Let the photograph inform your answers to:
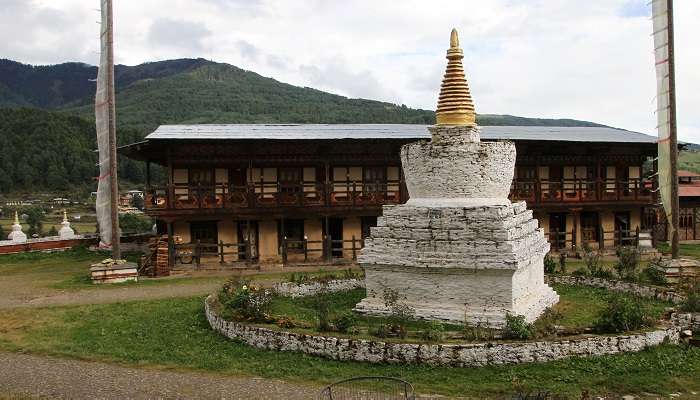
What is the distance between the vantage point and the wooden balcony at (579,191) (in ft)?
89.7

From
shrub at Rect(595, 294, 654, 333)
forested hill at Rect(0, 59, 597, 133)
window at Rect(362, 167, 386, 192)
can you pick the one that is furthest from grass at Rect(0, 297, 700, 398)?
forested hill at Rect(0, 59, 597, 133)

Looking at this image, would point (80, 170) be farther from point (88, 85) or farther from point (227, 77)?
point (88, 85)

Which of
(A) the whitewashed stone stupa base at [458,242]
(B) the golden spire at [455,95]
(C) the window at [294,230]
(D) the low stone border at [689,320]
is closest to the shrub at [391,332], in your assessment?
(A) the whitewashed stone stupa base at [458,242]

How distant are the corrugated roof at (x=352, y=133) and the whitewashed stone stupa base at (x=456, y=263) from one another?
37.7 ft

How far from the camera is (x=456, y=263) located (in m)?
13.5

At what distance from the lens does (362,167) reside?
28000 mm

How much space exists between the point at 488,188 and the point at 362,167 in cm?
1383

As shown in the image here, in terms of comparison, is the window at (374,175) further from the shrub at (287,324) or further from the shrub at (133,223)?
the shrub at (133,223)

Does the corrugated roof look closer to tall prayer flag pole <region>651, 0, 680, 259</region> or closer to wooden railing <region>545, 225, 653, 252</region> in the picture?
wooden railing <region>545, 225, 653, 252</region>

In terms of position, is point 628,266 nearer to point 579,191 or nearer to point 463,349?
point 579,191

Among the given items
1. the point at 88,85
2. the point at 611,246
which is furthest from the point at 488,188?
the point at 88,85

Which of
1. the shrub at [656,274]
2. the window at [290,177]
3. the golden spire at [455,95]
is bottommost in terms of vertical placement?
the shrub at [656,274]

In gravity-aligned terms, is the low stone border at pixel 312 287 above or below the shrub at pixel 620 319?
below

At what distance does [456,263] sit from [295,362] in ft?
15.1
